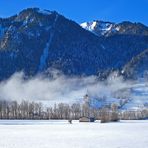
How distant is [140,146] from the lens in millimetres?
47125

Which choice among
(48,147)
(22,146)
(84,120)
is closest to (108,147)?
(48,147)

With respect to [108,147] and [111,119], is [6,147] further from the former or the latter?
[111,119]

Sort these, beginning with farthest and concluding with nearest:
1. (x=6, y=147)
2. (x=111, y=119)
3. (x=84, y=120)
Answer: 1. (x=111, y=119)
2. (x=84, y=120)
3. (x=6, y=147)

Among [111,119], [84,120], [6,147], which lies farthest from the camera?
[111,119]

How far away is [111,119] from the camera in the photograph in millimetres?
179875

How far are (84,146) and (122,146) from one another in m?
4.03

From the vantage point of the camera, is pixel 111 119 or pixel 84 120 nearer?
pixel 84 120

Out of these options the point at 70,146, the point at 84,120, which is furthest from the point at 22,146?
the point at 84,120

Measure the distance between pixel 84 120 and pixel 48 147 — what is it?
399 ft

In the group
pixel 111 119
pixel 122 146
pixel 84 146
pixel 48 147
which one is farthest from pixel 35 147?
pixel 111 119

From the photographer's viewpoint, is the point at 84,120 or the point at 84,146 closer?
the point at 84,146

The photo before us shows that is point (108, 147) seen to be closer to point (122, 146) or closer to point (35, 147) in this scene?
point (122, 146)

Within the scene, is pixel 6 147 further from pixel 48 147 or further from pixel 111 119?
pixel 111 119

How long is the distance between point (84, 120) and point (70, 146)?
120 meters
